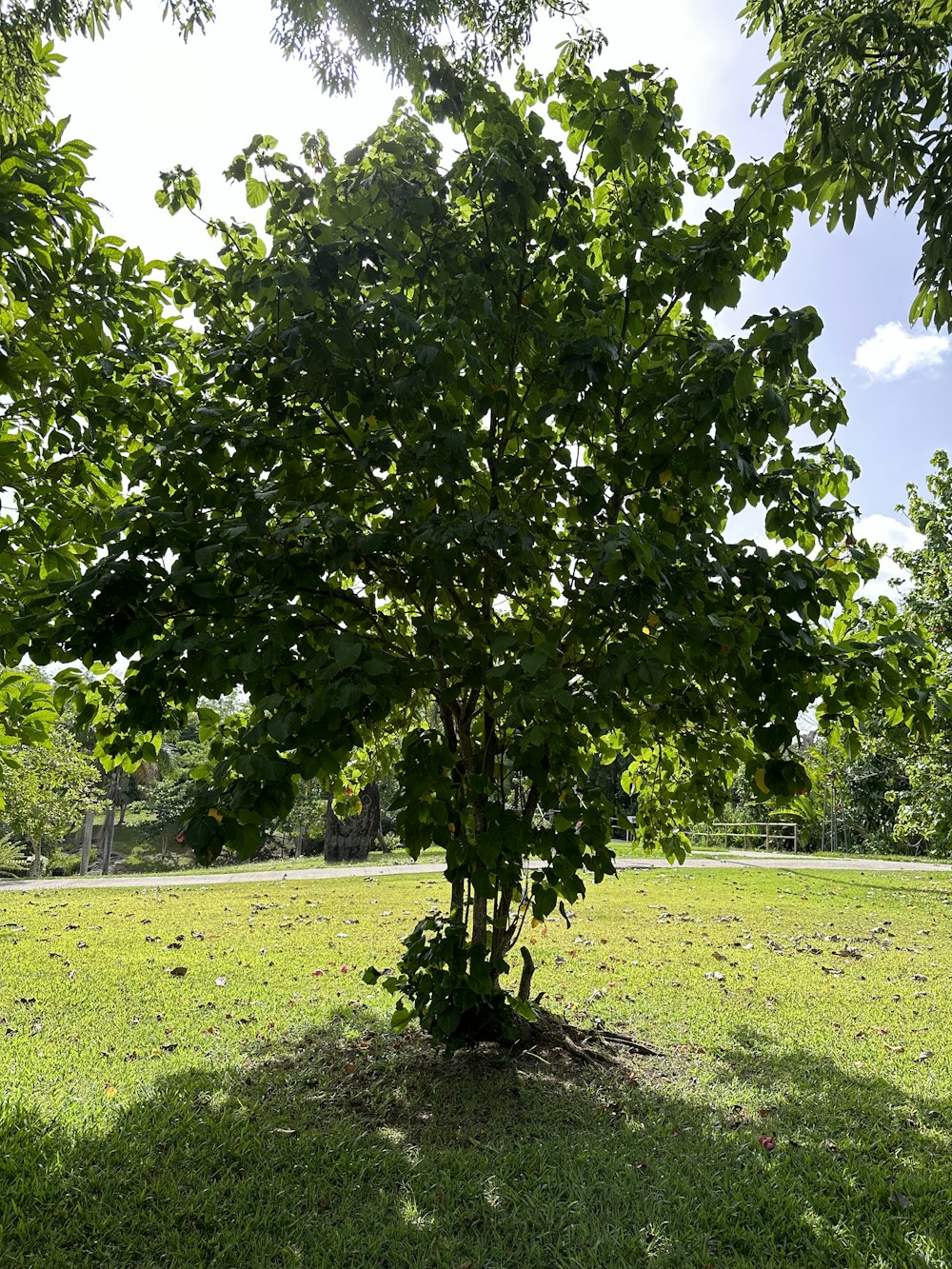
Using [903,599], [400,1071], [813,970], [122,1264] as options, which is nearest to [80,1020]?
[400,1071]

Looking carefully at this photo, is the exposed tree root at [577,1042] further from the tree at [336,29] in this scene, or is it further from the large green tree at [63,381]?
the tree at [336,29]

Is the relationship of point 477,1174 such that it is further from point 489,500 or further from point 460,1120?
point 489,500

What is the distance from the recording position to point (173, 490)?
132 inches

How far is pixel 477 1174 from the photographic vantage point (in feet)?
9.93

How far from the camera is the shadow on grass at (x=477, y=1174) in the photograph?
261cm

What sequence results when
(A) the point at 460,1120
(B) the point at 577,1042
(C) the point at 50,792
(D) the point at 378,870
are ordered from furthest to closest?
1. (C) the point at 50,792
2. (D) the point at 378,870
3. (B) the point at 577,1042
4. (A) the point at 460,1120

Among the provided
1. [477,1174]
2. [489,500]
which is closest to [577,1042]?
[477,1174]

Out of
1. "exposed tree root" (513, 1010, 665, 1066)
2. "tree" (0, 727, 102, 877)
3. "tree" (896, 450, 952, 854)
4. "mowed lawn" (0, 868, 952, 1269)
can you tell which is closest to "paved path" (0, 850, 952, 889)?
"tree" (0, 727, 102, 877)

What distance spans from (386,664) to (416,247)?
1.83 meters

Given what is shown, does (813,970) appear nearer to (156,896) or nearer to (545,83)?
(545,83)

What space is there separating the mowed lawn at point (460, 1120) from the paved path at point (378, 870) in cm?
637

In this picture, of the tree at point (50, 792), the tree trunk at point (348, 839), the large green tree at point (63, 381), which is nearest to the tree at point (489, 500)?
the large green tree at point (63, 381)

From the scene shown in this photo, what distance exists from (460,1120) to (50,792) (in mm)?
16908

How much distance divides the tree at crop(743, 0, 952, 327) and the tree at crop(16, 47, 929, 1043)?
0.32m
